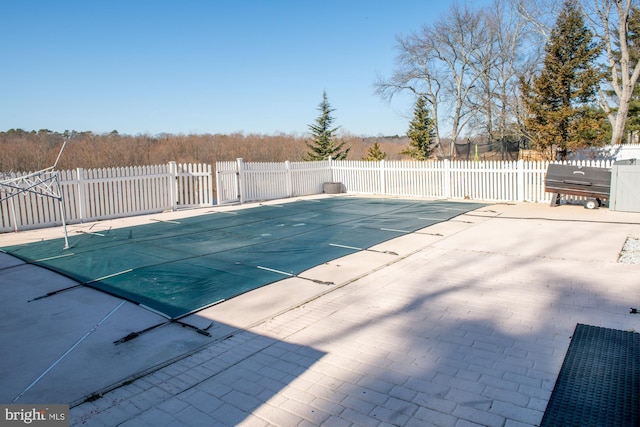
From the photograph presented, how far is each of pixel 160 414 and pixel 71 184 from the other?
9.76 m

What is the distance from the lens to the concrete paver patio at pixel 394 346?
2.97 m

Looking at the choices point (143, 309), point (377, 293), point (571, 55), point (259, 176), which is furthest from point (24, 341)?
point (571, 55)

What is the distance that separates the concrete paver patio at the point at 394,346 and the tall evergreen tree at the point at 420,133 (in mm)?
18919

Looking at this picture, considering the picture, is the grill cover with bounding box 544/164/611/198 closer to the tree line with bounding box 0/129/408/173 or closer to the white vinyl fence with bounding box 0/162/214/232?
the white vinyl fence with bounding box 0/162/214/232

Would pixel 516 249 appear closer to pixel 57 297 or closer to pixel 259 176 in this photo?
pixel 57 297

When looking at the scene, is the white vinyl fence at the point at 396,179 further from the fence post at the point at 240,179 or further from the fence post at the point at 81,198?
the fence post at the point at 81,198

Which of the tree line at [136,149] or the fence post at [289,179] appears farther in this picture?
the tree line at [136,149]

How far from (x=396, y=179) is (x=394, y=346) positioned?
13.1 m

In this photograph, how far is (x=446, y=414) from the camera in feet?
9.39

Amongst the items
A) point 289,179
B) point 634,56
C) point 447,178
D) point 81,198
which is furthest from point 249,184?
point 634,56

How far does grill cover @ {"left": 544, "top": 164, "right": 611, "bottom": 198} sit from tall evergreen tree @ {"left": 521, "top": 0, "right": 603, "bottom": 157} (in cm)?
368

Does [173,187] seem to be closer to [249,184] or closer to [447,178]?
[249,184]

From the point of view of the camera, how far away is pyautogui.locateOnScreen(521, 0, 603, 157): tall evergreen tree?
46.8ft

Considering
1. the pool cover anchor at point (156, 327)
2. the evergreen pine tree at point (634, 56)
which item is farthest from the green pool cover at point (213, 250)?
the evergreen pine tree at point (634, 56)
